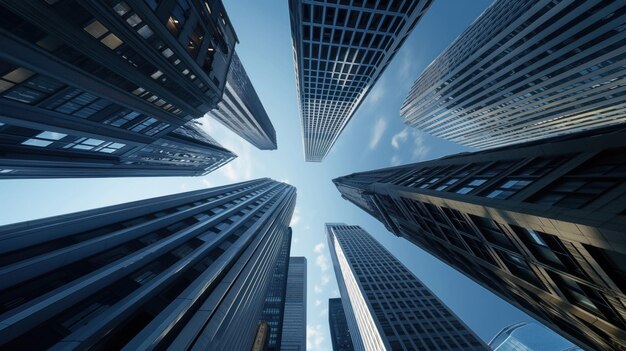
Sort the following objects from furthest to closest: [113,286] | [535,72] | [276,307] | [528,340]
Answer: [528,340] < [276,307] < [535,72] < [113,286]

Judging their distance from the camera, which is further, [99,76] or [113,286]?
[99,76]

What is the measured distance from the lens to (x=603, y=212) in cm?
1045

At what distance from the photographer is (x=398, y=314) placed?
205ft

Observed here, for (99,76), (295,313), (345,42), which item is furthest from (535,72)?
(295,313)

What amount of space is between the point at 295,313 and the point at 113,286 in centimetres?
12010

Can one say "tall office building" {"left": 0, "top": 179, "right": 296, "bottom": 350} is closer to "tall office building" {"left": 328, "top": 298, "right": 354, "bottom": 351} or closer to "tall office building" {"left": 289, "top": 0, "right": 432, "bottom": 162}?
"tall office building" {"left": 289, "top": 0, "right": 432, "bottom": 162}

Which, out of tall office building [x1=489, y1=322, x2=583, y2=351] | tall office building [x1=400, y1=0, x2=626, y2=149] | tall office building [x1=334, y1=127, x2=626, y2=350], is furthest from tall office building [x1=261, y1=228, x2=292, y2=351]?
tall office building [x1=489, y1=322, x2=583, y2=351]

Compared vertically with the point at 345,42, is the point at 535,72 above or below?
below

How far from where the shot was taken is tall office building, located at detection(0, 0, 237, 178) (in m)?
15.8

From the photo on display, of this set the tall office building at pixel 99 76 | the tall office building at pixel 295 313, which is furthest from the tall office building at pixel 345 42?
the tall office building at pixel 295 313

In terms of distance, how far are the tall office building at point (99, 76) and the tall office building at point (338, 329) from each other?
13592 cm

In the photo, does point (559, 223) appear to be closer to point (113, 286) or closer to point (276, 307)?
point (113, 286)

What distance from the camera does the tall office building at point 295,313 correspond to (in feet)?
318

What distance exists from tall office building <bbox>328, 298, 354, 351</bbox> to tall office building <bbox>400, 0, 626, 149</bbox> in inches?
4683
